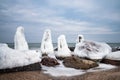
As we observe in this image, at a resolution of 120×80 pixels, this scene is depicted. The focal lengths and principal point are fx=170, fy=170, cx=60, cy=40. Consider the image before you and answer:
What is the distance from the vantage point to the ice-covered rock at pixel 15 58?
10.4 m

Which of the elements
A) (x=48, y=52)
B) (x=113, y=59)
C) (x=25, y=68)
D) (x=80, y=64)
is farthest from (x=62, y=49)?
(x=25, y=68)

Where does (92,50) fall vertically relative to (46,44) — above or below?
below

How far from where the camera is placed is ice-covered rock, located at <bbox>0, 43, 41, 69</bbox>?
10438mm

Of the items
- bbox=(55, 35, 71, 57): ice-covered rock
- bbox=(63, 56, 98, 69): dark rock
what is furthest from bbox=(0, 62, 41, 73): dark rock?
bbox=(55, 35, 71, 57): ice-covered rock

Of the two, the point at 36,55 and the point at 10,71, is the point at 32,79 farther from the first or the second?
the point at 36,55

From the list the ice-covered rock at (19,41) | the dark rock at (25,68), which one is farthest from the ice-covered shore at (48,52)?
the dark rock at (25,68)

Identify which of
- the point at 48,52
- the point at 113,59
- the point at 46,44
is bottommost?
the point at 48,52

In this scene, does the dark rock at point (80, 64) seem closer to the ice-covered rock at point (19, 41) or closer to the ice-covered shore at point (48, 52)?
the ice-covered shore at point (48, 52)

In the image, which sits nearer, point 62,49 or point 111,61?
point 111,61

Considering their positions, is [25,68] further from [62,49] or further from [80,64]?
[62,49]

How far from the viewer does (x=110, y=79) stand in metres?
8.57

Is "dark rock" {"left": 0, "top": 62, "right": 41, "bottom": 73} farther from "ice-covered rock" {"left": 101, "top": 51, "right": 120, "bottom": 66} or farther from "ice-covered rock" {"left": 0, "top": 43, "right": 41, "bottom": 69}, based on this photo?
"ice-covered rock" {"left": 101, "top": 51, "right": 120, "bottom": 66}

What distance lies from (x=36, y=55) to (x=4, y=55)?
245 centimetres

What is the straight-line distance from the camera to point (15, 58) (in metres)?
10.9
